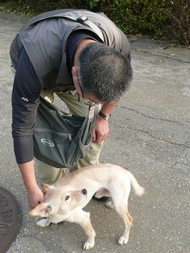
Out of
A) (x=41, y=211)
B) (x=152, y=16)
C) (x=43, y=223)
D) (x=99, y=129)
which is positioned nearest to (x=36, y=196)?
(x=41, y=211)

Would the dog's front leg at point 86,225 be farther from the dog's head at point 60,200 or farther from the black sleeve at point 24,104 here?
the black sleeve at point 24,104

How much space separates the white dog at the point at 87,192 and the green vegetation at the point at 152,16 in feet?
14.8

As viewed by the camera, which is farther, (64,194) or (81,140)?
(81,140)

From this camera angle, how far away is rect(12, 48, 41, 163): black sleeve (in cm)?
185

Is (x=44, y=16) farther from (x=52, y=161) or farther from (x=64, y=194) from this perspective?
(x=64, y=194)

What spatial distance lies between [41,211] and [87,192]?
408 millimetres

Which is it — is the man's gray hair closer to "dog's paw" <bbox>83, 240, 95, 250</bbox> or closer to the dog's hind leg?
the dog's hind leg

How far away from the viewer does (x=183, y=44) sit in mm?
6289

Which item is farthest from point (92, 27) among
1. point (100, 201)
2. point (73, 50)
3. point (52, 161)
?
point (100, 201)

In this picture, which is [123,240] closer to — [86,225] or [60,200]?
[86,225]

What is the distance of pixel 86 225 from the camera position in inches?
92.6

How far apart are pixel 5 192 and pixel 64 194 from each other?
960 millimetres

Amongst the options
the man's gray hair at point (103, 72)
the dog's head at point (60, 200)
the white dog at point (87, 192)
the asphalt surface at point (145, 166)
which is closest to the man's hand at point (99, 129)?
the white dog at point (87, 192)

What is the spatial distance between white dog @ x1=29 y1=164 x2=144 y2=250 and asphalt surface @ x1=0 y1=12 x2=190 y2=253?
0.15m
